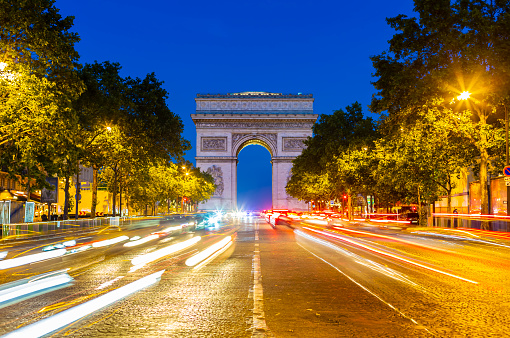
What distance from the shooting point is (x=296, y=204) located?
98.1m

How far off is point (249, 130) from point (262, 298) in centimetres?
8787

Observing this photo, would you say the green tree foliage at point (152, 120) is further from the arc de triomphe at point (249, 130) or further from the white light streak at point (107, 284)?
the arc de triomphe at point (249, 130)

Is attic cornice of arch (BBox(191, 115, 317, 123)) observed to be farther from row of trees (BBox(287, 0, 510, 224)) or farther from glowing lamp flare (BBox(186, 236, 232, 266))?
glowing lamp flare (BBox(186, 236, 232, 266))

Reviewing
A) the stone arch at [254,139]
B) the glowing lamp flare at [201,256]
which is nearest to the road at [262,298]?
the glowing lamp flare at [201,256]

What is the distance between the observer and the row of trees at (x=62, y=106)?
20781 mm

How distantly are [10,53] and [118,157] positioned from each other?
1995 centimetres

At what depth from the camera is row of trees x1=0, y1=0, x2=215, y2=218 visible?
68.2ft

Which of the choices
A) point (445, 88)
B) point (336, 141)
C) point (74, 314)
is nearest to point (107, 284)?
point (74, 314)

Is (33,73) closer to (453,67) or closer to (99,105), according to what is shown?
(99,105)

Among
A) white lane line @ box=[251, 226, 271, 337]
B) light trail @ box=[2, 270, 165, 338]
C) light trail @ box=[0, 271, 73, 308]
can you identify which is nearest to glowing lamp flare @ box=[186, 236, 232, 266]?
white lane line @ box=[251, 226, 271, 337]

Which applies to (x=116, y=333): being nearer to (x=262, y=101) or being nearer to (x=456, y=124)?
(x=456, y=124)

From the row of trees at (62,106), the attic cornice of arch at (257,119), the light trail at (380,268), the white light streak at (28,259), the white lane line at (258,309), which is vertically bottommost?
the white light streak at (28,259)

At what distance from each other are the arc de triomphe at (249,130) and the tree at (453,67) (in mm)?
64940

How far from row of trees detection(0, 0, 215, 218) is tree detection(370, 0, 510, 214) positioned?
16.7 m
